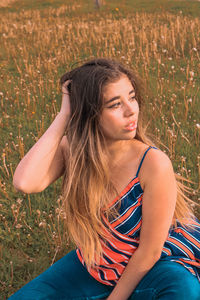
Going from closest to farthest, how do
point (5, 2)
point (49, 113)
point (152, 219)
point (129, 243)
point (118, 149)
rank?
point (152, 219) < point (129, 243) < point (118, 149) < point (49, 113) < point (5, 2)

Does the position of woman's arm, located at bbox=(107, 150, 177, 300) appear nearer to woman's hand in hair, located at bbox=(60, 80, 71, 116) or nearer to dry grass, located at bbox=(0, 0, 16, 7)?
woman's hand in hair, located at bbox=(60, 80, 71, 116)

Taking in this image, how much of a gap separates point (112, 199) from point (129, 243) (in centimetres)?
28

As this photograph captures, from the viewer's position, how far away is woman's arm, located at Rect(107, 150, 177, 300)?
2.29 m

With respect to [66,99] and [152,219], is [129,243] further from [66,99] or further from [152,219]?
[66,99]

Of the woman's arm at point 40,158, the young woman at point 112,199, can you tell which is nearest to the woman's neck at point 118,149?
the young woman at point 112,199

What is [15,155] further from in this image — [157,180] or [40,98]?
[157,180]

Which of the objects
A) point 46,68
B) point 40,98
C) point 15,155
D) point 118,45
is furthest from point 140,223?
point 118,45

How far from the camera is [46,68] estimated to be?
24.1 feet

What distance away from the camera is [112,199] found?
8.29 feet

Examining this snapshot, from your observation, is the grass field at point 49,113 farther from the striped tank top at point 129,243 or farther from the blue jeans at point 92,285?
the striped tank top at point 129,243

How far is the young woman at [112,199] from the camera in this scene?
2.32 m

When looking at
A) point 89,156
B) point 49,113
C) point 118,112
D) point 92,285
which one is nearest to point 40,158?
point 89,156

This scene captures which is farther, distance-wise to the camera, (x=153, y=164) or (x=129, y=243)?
(x=129, y=243)

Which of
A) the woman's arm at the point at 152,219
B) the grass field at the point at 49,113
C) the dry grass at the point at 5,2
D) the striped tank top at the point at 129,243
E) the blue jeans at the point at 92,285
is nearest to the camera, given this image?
the blue jeans at the point at 92,285
